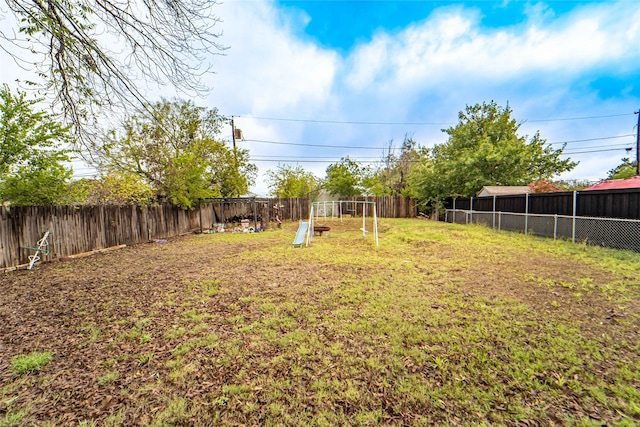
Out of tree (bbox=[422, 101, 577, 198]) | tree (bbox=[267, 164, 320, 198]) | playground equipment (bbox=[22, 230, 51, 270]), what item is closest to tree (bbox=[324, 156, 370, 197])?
tree (bbox=[267, 164, 320, 198])

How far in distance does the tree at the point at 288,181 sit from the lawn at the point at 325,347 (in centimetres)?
1673

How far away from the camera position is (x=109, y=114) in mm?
3061

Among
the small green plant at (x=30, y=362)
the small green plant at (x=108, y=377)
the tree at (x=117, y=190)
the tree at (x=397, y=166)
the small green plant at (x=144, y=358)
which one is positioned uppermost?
the tree at (x=397, y=166)

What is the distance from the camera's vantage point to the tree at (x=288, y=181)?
21500 mm

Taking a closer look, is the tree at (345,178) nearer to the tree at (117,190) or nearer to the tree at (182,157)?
the tree at (182,157)

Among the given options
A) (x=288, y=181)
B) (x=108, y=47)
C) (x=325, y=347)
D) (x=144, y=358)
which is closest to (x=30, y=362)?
(x=144, y=358)

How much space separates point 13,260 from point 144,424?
7.02 m

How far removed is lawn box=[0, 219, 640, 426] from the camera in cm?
178

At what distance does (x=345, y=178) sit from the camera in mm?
23469

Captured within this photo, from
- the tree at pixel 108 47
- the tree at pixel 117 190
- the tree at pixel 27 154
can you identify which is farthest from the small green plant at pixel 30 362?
the tree at pixel 117 190

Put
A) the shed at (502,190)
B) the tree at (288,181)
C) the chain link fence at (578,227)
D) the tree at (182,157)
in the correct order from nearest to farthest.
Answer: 1. the chain link fence at (578,227)
2. the tree at (182,157)
3. the shed at (502,190)
4. the tree at (288,181)

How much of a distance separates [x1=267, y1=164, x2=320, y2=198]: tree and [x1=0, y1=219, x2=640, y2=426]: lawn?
54.9ft

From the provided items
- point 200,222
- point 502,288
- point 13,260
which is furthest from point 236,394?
point 200,222

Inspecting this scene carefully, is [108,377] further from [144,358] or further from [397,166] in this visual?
[397,166]
